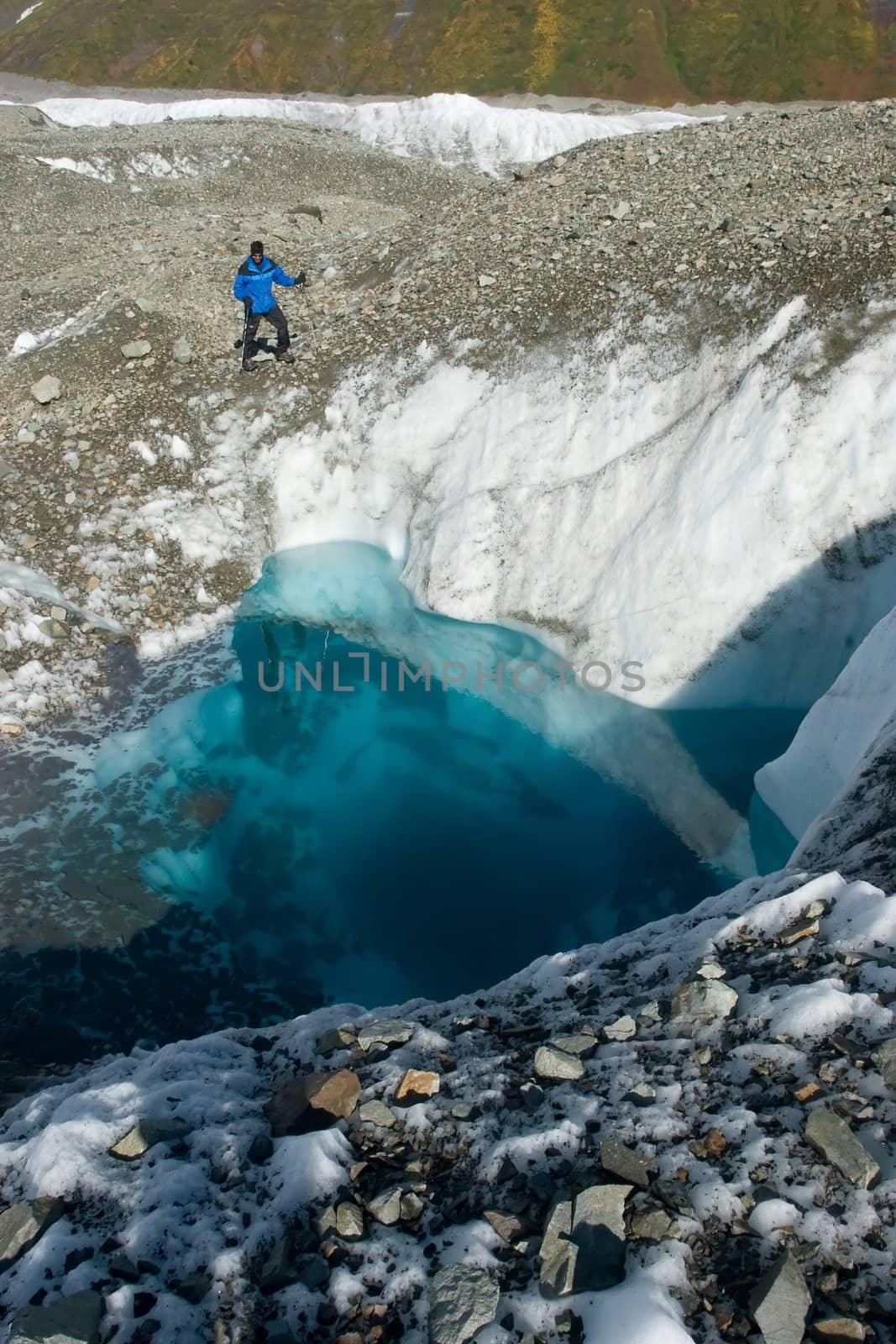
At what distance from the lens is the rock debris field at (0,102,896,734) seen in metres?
12.4

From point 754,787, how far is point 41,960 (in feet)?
27.0

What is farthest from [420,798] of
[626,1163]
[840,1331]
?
[840,1331]

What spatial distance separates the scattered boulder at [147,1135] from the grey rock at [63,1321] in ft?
3.26

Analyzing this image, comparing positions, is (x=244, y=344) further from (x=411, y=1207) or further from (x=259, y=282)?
(x=411, y=1207)

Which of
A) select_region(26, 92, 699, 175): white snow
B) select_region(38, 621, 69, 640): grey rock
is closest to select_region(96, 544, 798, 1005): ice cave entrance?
select_region(38, 621, 69, 640): grey rock

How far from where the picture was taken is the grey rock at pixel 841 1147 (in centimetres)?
425

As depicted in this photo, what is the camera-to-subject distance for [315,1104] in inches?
218

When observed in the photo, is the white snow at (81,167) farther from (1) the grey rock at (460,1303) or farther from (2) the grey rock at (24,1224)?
(1) the grey rock at (460,1303)

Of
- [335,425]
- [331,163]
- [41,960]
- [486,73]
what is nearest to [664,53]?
[486,73]

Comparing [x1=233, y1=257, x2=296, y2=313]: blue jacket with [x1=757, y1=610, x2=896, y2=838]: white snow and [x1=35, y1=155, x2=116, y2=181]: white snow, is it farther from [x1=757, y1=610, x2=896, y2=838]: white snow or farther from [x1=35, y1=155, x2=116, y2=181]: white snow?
[x1=35, y1=155, x2=116, y2=181]: white snow

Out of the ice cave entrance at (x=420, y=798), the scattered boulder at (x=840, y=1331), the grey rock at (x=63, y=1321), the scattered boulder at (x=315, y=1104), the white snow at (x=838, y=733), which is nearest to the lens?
the scattered boulder at (x=840, y=1331)

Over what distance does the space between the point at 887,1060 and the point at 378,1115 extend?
287cm

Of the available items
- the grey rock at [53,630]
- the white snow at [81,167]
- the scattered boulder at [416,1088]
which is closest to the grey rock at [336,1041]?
the scattered boulder at [416,1088]

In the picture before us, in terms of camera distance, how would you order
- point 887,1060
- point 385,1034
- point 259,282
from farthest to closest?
point 259,282
point 385,1034
point 887,1060
